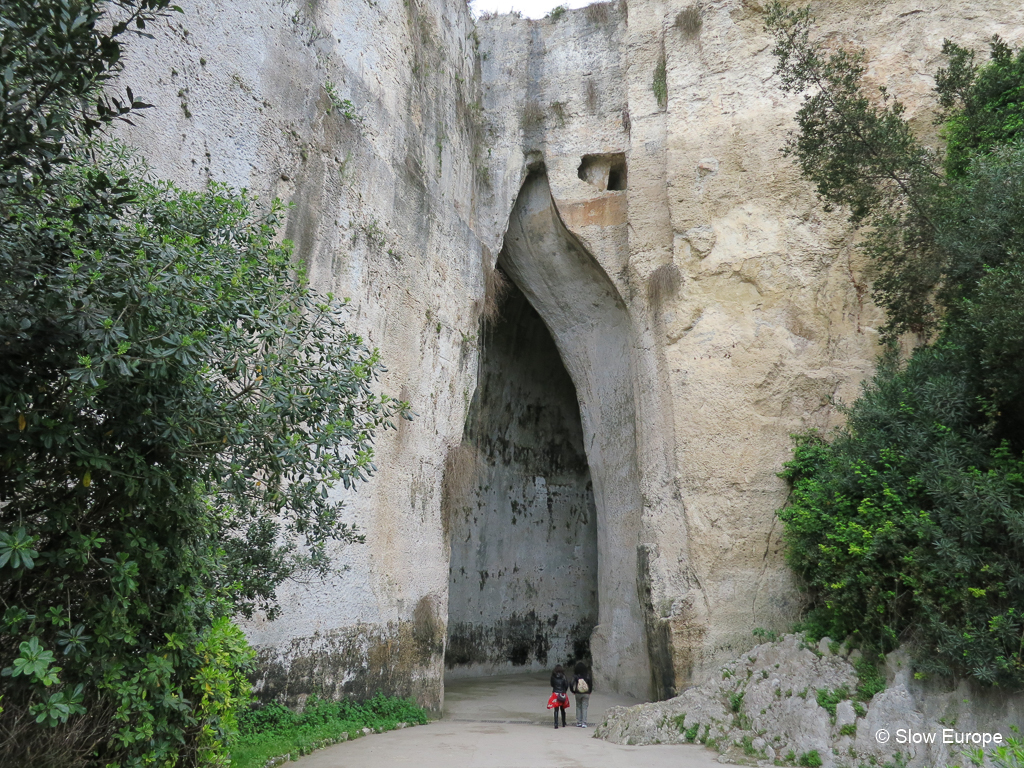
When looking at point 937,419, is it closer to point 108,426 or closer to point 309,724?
point 309,724

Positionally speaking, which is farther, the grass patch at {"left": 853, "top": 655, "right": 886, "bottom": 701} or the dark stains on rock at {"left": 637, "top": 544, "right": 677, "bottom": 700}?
the dark stains on rock at {"left": 637, "top": 544, "right": 677, "bottom": 700}

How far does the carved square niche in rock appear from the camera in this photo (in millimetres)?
15000

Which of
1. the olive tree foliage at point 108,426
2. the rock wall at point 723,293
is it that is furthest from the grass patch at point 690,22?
the olive tree foliage at point 108,426

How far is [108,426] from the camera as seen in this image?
380cm

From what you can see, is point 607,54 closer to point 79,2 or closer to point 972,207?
point 972,207

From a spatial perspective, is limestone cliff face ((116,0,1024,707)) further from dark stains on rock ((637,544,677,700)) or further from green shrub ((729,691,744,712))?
green shrub ((729,691,744,712))

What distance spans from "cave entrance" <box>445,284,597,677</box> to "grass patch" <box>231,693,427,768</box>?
23.7 ft

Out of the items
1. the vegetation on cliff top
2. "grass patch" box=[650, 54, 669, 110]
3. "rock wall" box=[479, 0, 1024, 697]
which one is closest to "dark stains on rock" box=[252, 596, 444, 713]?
"rock wall" box=[479, 0, 1024, 697]

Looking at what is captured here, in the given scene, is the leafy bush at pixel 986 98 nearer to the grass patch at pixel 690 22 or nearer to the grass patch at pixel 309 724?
the grass patch at pixel 690 22

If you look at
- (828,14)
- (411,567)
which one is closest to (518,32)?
(828,14)

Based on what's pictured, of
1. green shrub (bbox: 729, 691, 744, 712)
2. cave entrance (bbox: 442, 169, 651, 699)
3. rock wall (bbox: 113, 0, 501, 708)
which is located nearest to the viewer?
rock wall (bbox: 113, 0, 501, 708)

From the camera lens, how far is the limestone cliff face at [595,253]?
9.27 m

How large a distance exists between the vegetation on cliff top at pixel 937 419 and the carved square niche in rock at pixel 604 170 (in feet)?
18.0

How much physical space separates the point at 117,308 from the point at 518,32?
15062mm
